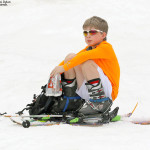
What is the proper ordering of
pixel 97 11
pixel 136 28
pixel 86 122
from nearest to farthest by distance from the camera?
pixel 86 122 < pixel 136 28 < pixel 97 11

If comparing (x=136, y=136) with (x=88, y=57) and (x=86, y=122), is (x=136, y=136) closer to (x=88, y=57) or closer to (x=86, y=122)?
(x=86, y=122)

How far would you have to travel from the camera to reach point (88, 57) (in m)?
3.31

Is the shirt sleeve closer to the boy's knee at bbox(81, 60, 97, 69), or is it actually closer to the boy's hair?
the boy's knee at bbox(81, 60, 97, 69)

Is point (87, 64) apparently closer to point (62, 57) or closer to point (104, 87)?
point (104, 87)

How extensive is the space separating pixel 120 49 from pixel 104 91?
539cm

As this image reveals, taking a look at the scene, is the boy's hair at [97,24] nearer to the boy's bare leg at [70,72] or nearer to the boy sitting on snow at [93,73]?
the boy sitting on snow at [93,73]

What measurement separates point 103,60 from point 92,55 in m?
0.22

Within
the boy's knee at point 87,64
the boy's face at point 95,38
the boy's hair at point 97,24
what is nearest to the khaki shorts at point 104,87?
the boy's knee at point 87,64

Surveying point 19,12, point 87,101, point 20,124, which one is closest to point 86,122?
point 87,101

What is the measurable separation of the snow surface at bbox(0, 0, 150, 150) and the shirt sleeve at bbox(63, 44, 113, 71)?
0.70 m

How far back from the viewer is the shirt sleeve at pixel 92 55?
10.7 feet

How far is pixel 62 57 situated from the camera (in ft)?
26.1

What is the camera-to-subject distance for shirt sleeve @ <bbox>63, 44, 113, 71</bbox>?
3.28 m

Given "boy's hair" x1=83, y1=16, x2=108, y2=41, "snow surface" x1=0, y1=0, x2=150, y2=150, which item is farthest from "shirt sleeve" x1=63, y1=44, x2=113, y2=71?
"snow surface" x1=0, y1=0, x2=150, y2=150
